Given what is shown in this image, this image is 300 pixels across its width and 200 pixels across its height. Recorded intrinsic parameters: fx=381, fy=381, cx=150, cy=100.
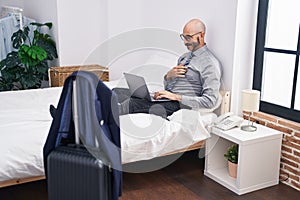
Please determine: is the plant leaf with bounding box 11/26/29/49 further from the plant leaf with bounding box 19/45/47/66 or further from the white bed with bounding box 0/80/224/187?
the white bed with bounding box 0/80/224/187

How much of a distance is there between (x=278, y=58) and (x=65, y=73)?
2171mm

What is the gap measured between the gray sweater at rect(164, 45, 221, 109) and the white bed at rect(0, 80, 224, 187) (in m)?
0.12

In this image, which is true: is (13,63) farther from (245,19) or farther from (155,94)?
(245,19)

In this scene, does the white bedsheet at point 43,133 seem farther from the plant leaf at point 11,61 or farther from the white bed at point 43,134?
the plant leaf at point 11,61

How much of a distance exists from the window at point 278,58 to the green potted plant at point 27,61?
2296 millimetres

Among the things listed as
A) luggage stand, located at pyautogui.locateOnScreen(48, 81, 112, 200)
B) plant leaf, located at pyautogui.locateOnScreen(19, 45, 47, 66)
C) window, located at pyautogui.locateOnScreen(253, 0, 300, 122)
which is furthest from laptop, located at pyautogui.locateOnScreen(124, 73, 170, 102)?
plant leaf, located at pyautogui.locateOnScreen(19, 45, 47, 66)

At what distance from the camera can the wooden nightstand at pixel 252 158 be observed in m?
2.70

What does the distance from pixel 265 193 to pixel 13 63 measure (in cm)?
295

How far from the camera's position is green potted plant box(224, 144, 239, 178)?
9.43ft

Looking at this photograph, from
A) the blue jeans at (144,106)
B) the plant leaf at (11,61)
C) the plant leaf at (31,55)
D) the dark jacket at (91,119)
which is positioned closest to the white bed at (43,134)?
the blue jeans at (144,106)

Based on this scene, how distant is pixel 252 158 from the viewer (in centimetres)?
272

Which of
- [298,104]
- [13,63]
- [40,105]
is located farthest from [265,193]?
[13,63]

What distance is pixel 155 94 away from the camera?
121 inches

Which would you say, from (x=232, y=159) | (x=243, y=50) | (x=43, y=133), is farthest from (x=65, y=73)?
(x=232, y=159)
